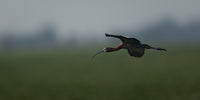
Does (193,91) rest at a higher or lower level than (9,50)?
higher

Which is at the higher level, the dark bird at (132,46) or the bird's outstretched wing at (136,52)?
the dark bird at (132,46)

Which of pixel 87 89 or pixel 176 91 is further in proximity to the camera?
pixel 87 89

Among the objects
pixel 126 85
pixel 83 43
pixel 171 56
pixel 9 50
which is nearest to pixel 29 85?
pixel 126 85

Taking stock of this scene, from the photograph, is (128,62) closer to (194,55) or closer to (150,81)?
(194,55)

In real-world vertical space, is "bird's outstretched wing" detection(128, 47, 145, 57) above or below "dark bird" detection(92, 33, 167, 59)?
below

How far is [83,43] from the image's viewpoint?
146000mm

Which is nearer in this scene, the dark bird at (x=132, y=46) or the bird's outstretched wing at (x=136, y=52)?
the dark bird at (x=132, y=46)

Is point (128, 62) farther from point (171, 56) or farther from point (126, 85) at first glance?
Result: point (126, 85)

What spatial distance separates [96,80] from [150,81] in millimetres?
8958

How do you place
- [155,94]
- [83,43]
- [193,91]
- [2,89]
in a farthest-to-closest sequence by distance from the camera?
[83,43]
[2,89]
[155,94]
[193,91]

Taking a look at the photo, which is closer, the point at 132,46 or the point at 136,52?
the point at 132,46

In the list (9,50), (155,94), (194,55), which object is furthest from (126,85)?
(9,50)

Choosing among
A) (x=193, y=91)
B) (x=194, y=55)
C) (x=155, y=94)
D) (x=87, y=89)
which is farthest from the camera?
(x=194, y=55)

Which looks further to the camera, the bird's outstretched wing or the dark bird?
the bird's outstretched wing
